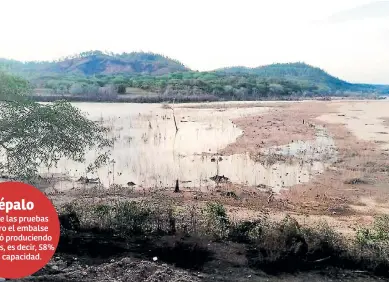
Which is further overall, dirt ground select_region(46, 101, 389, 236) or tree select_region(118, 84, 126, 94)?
tree select_region(118, 84, 126, 94)

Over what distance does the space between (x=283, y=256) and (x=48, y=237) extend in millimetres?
5803

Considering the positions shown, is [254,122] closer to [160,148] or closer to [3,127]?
[160,148]

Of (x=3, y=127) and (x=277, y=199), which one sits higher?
(x=3, y=127)

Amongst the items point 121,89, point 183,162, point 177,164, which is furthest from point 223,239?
point 121,89

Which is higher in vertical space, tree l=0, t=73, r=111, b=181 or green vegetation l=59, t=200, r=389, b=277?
tree l=0, t=73, r=111, b=181

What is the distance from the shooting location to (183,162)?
982 inches

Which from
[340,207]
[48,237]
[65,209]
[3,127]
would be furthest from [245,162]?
[48,237]

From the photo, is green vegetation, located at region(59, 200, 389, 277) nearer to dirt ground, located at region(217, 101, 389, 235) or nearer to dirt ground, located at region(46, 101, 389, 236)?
dirt ground, located at region(46, 101, 389, 236)

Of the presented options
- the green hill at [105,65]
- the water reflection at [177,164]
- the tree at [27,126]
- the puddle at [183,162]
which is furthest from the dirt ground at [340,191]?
the green hill at [105,65]

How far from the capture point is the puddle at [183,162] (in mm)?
21016

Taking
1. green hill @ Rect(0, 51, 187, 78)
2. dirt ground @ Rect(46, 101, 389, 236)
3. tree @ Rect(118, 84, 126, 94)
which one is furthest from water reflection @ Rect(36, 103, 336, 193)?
Result: green hill @ Rect(0, 51, 187, 78)

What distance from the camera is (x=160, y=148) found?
28.9 meters

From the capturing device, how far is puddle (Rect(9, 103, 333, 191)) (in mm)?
21016

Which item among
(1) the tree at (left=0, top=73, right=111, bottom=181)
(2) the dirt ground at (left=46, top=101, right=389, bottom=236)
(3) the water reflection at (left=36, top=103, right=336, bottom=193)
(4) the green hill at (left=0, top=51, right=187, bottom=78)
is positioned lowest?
(2) the dirt ground at (left=46, top=101, right=389, bottom=236)
